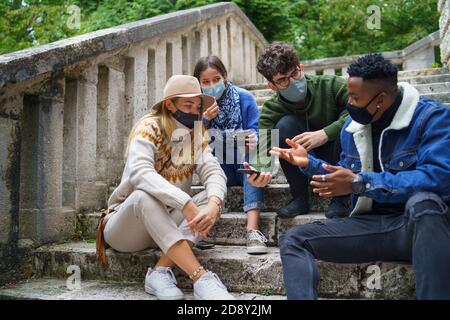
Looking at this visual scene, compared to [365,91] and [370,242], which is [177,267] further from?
[365,91]

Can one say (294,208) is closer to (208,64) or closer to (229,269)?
(229,269)

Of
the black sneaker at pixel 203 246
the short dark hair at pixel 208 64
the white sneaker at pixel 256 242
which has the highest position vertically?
the short dark hair at pixel 208 64

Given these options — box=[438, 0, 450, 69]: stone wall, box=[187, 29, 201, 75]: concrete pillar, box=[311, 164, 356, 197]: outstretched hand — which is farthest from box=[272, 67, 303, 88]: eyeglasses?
box=[438, 0, 450, 69]: stone wall

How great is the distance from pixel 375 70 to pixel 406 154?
1.35ft

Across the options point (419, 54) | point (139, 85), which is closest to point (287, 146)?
point (139, 85)

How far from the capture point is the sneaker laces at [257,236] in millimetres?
2450

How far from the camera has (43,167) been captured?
272 centimetres

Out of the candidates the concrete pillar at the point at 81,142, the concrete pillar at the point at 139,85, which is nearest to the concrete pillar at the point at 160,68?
the concrete pillar at the point at 139,85

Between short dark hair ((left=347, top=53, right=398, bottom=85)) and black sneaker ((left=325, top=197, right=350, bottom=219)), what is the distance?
798mm

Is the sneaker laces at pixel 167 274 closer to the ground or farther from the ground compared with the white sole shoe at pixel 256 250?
closer to the ground

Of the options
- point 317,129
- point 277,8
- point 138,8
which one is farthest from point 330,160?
point 277,8

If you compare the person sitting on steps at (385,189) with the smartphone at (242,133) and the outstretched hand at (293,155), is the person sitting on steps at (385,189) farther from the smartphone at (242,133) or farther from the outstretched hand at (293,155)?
the smartphone at (242,133)

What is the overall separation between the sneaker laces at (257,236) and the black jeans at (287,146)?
37 cm
